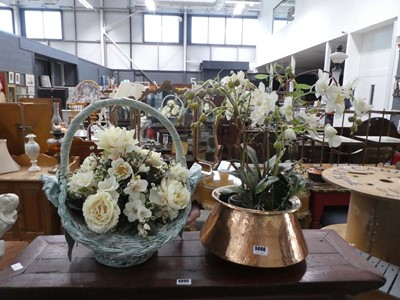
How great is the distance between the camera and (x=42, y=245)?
1018 mm

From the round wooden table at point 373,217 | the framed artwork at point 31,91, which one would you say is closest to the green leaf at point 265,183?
the round wooden table at point 373,217

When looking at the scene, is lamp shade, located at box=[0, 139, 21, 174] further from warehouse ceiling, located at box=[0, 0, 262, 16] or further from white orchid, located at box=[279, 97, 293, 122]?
warehouse ceiling, located at box=[0, 0, 262, 16]

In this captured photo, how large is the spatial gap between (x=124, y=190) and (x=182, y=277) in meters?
0.30

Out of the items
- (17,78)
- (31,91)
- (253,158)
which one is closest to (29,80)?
(31,91)

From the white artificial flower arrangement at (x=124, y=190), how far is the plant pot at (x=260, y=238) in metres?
0.16

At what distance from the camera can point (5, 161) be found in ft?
7.85

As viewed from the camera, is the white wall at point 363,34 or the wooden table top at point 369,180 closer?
the wooden table top at point 369,180

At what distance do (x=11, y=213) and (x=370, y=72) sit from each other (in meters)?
5.09

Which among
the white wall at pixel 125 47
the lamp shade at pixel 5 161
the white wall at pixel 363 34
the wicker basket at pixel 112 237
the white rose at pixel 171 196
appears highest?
the white wall at pixel 125 47

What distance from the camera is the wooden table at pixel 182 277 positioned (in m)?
0.81

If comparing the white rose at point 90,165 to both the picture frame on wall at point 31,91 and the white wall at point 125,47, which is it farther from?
the white wall at point 125,47

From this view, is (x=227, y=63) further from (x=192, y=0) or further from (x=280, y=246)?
(x=280, y=246)

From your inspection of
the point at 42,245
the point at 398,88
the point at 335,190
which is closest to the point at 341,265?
the point at 42,245

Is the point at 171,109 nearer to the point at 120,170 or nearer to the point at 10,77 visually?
the point at 120,170
